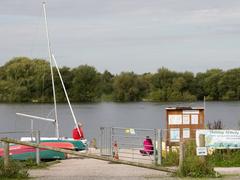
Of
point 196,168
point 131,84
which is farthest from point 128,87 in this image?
point 196,168

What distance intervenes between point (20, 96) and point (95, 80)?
15967 millimetres

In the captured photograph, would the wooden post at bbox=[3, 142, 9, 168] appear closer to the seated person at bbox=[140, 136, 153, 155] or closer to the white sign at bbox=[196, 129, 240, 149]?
the white sign at bbox=[196, 129, 240, 149]

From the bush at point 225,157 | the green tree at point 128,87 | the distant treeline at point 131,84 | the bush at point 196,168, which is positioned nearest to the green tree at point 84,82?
the distant treeline at point 131,84

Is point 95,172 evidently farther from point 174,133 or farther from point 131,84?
point 131,84

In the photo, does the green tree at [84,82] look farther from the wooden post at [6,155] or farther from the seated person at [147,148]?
the wooden post at [6,155]

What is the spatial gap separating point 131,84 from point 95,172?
96.2 metres

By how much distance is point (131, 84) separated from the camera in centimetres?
11469

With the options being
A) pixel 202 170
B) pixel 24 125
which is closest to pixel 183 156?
pixel 202 170

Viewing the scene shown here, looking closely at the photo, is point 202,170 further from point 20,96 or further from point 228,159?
point 20,96

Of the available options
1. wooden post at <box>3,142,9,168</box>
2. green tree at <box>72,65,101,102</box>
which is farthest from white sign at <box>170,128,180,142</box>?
green tree at <box>72,65,101,102</box>

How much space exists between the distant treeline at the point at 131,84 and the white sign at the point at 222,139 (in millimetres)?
70659

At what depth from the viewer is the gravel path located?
1756 cm

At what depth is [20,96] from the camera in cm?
9575

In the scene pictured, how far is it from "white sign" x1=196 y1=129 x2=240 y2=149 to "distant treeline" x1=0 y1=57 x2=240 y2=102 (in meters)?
70.7
